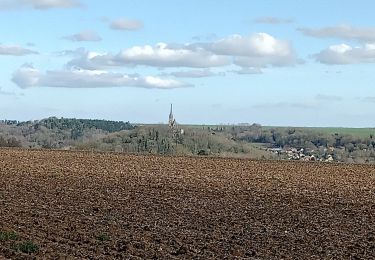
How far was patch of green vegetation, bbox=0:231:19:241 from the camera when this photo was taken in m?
16.3

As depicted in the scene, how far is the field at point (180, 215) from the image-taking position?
54.7 ft

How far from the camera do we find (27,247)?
1502 cm

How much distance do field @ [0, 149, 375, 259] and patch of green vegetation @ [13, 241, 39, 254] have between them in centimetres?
2

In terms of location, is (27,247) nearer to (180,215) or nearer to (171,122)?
(180,215)

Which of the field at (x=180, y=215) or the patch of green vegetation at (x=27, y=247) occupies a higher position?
the patch of green vegetation at (x=27, y=247)

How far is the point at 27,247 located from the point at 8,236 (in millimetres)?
1757

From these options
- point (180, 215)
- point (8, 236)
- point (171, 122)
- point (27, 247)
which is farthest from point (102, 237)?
point (171, 122)

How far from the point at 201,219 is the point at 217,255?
23.7 ft

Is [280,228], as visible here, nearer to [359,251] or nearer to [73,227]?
[359,251]

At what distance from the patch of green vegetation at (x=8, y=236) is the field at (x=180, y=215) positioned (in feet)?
0.12

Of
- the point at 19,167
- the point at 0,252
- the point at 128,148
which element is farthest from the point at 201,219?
the point at 128,148

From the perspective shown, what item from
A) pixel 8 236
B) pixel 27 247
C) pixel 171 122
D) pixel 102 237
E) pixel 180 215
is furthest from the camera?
pixel 171 122

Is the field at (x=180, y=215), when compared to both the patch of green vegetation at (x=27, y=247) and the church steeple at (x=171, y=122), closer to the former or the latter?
the patch of green vegetation at (x=27, y=247)

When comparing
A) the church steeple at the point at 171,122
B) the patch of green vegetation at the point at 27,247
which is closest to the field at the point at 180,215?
the patch of green vegetation at the point at 27,247
